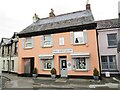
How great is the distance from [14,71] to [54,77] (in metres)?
9.10

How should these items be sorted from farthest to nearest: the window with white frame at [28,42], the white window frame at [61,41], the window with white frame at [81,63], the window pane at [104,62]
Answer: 1. the window with white frame at [28,42]
2. the window pane at [104,62]
3. the white window frame at [61,41]
4. the window with white frame at [81,63]

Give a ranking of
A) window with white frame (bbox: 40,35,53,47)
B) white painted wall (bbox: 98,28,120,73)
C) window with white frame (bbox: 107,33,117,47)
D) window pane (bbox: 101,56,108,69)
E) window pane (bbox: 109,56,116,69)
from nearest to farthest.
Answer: window with white frame (bbox: 40,35,53,47) → window pane (bbox: 109,56,116,69) → white painted wall (bbox: 98,28,120,73) → window with white frame (bbox: 107,33,117,47) → window pane (bbox: 101,56,108,69)

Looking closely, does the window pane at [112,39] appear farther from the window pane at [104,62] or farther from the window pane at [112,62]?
the window pane at [104,62]

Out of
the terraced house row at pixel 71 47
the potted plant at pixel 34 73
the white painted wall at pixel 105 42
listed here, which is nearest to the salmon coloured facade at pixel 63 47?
the terraced house row at pixel 71 47

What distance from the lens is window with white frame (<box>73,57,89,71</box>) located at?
16.6m

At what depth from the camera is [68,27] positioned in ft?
58.5

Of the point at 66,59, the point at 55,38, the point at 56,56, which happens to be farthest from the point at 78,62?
the point at 55,38

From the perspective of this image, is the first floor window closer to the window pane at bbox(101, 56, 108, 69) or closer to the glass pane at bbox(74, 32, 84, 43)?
the glass pane at bbox(74, 32, 84, 43)

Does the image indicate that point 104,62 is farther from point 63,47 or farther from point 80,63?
point 63,47

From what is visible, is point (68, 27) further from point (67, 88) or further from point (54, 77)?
point (67, 88)

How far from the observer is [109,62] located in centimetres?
1998

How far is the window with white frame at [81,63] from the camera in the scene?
1658 cm

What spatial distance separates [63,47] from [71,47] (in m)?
1.01

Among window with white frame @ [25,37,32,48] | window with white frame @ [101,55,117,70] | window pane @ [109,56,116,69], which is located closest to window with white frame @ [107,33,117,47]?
window with white frame @ [101,55,117,70]
